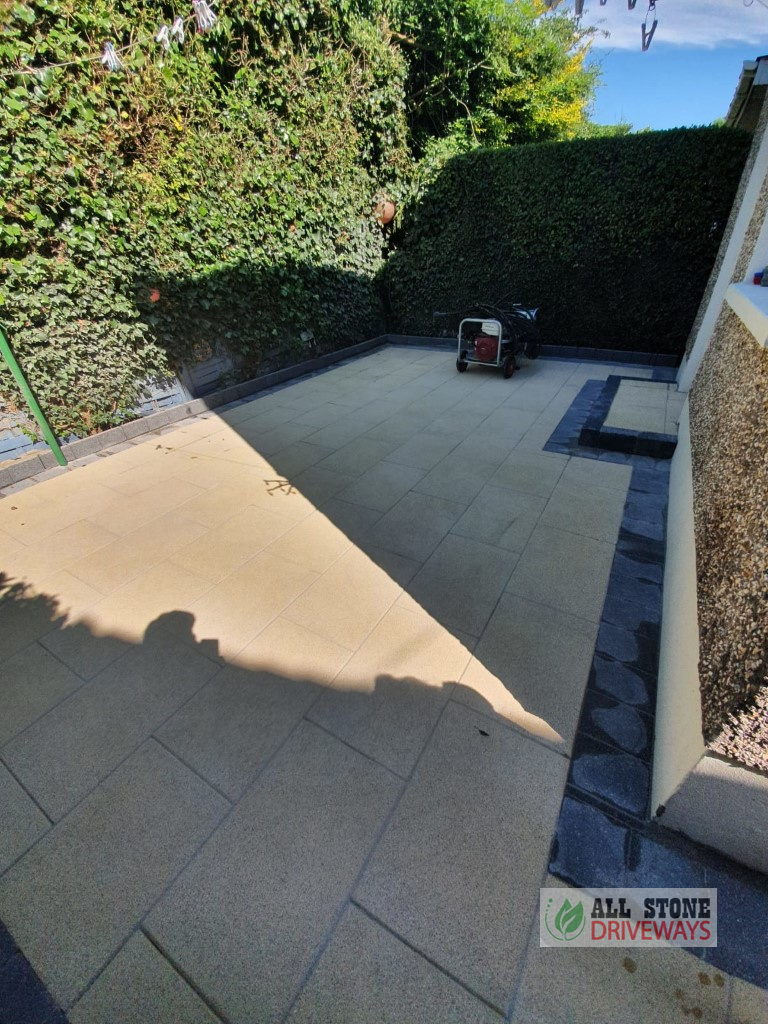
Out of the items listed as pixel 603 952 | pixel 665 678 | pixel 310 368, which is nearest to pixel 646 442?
pixel 665 678

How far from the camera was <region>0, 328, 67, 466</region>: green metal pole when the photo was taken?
3982mm

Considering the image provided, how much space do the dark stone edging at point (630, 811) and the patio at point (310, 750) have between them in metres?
0.07

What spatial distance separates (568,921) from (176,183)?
23.1 feet

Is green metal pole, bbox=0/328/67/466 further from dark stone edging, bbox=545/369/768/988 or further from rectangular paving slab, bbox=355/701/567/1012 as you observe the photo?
dark stone edging, bbox=545/369/768/988

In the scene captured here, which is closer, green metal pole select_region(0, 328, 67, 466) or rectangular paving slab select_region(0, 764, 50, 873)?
rectangular paving slab select_region(0, 764, 50, 873)

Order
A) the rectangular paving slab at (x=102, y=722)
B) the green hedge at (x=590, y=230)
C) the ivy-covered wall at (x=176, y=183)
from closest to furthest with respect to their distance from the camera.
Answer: the rectangular paving slab at (x=102, y=722) → the ivy-covered wall at (x=176, y=183) → the green hedge at (x=590, y=230)

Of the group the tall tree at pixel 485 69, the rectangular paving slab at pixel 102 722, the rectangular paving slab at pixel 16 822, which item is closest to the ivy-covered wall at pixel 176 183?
the tall tree at pixel 485 69

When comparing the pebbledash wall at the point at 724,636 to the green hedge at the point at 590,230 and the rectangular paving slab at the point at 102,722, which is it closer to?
the rectangular paving slab at the point at 102,722

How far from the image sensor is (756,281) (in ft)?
10.5

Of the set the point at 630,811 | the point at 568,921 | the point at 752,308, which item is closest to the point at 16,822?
the point at 568,921

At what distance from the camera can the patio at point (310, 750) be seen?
1211 mm

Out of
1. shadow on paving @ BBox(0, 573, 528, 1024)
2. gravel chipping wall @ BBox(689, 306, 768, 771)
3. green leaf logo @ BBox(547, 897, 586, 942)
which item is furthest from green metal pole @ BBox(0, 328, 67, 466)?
gravel chipping wall @ BBox(689, 306, 768, 771)

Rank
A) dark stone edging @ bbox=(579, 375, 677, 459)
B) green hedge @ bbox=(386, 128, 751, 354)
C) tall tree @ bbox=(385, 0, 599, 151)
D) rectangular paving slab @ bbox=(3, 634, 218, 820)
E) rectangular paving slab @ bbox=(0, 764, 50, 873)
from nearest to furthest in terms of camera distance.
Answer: rectangular paving slab @ bbox=(0, 764, 50, 873), rectangular paving slab @ bbox=(3, 634, 218, 820), dark stone edging @ bbox=(579, 375, 677, 459), green hedge @ bbox=(386, 128, 751, 354), tall tree @ bbox=(385, 0, 599, 151)

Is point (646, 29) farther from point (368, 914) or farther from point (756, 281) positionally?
point (368, 914)
